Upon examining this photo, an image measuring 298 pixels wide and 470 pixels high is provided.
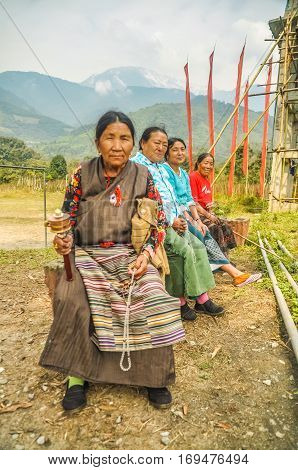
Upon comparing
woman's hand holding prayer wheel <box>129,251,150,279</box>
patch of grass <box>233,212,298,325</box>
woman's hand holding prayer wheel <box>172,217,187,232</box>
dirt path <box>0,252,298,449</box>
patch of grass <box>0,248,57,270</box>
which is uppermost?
woman's hand holding prayer wheel <box>172,217,187,232</box>

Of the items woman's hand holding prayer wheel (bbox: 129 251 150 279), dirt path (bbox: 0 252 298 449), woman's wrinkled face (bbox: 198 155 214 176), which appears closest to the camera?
dirt path (bbox: 0 252 298 449)

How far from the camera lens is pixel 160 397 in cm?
220

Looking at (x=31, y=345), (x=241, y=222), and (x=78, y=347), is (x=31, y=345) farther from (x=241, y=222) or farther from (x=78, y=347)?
(x=241, y=222)

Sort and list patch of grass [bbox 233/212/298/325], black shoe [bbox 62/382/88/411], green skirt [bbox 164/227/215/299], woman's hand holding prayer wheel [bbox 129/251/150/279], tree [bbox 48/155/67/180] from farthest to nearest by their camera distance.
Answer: tree [bbox 48/155/67/180] → patch of grass [bbox 233/212/298/325] → green skirt [bbox 164/227/215/299] → woman's hand holding prayer wheel [bbox 129/251/150/279] → black shoe [bbox 62/382/88/411]

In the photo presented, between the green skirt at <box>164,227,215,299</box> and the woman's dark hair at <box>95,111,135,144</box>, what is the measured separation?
1245 millimetres

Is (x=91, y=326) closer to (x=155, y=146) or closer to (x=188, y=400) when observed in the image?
(x=188, y=400)

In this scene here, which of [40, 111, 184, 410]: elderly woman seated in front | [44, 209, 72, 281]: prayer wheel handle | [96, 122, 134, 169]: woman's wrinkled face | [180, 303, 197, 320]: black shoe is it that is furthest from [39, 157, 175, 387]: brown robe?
[180, 303, 197, 320]: black shoe

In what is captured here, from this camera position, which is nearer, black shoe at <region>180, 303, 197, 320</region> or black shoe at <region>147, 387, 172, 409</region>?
black shoe at <region>147, 387, 172, 409</region>

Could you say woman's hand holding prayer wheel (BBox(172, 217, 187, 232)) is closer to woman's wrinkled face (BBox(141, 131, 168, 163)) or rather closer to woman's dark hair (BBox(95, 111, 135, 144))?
woman's wrinkled face (BBox(141, 131, 168, 163))

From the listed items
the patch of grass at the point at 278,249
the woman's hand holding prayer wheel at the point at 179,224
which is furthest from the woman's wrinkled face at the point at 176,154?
the patch of grass at the point at 278,249

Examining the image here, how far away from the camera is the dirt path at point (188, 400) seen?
1925 millimetres

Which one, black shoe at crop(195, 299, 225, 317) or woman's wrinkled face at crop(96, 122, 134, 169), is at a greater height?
woman's wrinkled face at crop(96, 122, 134, 169)

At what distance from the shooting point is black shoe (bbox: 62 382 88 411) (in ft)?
7.01
